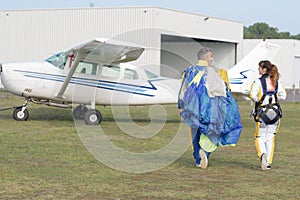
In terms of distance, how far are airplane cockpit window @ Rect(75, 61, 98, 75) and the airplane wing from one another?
6.4 inches

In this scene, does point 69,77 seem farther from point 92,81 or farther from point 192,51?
point 192,51

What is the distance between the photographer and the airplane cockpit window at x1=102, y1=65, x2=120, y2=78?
15.4 metres

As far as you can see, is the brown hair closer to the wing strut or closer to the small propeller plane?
the small propeller plane

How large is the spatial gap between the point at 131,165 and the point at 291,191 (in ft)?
8.89

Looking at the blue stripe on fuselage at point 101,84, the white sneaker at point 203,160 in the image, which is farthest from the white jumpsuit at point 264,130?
the blue stripe on fuselage at point 101,84

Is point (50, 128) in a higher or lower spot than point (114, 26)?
lower

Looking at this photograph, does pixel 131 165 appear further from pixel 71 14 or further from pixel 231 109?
pixel 71 14

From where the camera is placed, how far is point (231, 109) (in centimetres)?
832

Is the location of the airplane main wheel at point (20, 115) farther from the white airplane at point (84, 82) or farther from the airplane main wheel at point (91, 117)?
the airplane main wheel at point (91, 117)

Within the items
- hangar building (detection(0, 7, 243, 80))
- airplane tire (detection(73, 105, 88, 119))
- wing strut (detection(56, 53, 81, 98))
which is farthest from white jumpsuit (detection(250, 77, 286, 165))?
hangar building (detection(0, 7, 243, 80))

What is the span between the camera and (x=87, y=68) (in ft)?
50.2

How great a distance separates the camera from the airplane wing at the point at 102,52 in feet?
45.4

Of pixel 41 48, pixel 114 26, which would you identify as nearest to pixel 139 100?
pixel 114 26

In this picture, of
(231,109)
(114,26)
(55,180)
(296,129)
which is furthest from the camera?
(114,26)
